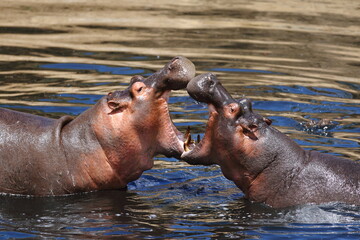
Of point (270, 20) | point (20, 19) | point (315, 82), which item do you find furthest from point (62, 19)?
point (315, 82)

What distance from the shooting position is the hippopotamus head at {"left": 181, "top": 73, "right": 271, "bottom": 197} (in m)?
8.05

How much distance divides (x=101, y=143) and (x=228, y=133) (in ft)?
4.32

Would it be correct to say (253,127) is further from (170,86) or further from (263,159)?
(170,86)

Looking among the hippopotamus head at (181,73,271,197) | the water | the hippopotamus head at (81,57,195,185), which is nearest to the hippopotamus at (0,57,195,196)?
the hippopotamus head at (81,57,195,185)

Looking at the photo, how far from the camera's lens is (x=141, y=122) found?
8359mm

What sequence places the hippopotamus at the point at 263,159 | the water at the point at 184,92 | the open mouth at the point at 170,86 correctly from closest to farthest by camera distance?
the water at the point at 184,92
the hippopotamus at the point at 263,159
the open mouth at the point at 170,86

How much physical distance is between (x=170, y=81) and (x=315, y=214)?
1.89 meters

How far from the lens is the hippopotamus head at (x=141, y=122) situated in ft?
Result: 27.5

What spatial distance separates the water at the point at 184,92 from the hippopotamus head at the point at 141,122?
49 centimetres

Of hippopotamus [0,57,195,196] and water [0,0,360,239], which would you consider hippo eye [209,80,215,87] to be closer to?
hippopotamus [0,57,195,196]

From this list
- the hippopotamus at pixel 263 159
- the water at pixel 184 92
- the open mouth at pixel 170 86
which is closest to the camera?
the water at pixel 184 92

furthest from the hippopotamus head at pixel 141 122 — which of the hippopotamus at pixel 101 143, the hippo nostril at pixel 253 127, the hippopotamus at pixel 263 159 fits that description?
the hippo nostril at pixel 253 127

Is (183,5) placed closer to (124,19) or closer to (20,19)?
(124,19)

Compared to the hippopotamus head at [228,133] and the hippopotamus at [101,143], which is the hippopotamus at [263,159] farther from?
the hippopotamus at [101,143]
